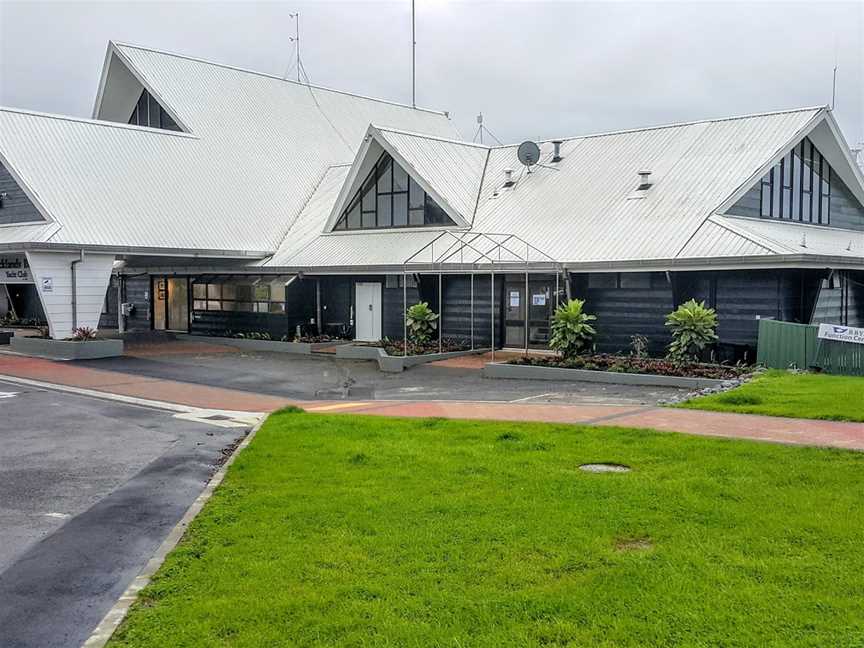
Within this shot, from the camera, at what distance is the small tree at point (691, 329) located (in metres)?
19.1

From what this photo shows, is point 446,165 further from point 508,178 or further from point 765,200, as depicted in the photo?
point 765,200

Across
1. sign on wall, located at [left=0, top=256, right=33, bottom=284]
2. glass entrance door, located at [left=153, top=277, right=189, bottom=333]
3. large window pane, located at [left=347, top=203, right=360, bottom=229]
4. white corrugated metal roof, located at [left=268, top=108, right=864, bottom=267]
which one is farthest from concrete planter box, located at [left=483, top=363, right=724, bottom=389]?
glass entrance door, located at [left=153, top=277, right=189, bottom=333]

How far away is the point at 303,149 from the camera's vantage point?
35.8 m

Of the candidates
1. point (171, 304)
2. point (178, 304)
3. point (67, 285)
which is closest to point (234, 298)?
point (178, 304)

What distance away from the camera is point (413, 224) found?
90.6ft

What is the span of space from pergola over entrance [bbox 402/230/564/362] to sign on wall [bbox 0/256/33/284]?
11937mm

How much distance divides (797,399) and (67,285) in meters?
20.2

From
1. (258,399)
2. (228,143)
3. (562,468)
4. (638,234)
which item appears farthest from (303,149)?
(562,468)

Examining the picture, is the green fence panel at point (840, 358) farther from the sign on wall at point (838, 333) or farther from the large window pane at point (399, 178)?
the large window pane at point (399, 178)

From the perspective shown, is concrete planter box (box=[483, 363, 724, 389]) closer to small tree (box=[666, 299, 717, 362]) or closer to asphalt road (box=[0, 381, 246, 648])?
small tree (box=[666, 299, 717, 362])

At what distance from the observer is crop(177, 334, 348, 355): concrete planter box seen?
2649cm

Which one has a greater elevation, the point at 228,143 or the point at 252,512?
the point at 228,143

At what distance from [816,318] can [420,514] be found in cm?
1656

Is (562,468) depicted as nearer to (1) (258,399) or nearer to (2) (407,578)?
(2) (407,578)
